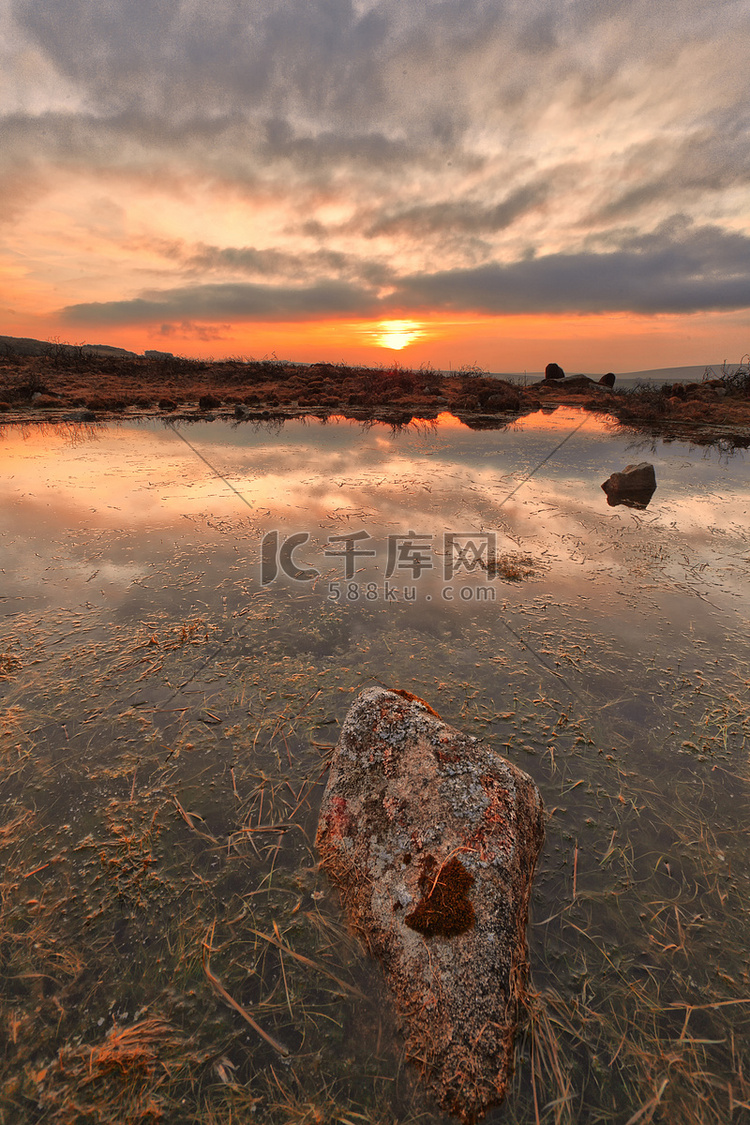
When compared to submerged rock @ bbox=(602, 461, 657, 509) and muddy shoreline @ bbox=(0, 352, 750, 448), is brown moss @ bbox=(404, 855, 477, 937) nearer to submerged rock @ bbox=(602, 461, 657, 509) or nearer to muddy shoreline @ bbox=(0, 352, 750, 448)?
submerged rock @ bbox=(602, 461, 657, 509)

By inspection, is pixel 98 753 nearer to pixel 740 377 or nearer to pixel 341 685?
pixel 341 685

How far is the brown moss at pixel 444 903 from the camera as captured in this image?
2111 mm

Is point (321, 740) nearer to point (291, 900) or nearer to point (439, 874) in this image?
point (291, 900)

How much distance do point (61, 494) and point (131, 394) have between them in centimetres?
2227

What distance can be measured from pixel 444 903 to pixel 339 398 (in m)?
30.4

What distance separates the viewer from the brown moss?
2111mm

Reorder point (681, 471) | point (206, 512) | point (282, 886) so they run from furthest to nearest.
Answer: point (681, 471) < point (206, 512) < point (282, 886)

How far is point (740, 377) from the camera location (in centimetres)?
3241

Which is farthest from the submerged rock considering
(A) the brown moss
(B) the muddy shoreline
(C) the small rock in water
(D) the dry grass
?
(C) the small rock in water

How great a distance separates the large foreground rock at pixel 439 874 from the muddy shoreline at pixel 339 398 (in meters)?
20.5

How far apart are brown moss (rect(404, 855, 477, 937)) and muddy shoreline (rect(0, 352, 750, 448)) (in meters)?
21.1

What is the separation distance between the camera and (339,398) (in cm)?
2964

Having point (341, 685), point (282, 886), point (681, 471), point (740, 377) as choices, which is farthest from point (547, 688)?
point (740, 377)

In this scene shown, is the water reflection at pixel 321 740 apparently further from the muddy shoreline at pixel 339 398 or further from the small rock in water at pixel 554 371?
the small rock in water at pixel 554 371
